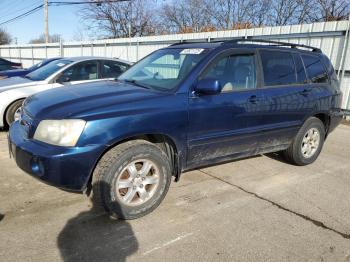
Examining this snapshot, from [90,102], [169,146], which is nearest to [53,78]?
[90,102]

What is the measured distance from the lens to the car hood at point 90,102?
316 cm

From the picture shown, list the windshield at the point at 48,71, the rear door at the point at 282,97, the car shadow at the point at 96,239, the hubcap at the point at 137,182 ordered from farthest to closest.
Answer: the windshield at the point at 48,71 → the rear door at the point at 282,97 → the hubcap at the point at 137,182 → the car shadow at the point at 96,239

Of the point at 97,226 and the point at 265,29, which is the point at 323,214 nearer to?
the point at 97,226

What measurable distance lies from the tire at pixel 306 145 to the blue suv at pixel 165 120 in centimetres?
2

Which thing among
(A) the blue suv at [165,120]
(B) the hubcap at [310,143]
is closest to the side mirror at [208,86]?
(A) the blue suv at [165,120]

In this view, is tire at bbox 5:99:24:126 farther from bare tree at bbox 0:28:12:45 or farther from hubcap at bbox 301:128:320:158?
bare tree at bbox 0:28:12:45

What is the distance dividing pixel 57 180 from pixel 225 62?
2.32m

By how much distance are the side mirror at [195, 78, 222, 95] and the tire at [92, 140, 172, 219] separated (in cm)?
80

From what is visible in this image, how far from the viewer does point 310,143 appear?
5285 millimetres

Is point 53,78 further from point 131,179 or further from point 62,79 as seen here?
point 131,179

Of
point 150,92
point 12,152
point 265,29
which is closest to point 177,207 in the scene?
point 150,92

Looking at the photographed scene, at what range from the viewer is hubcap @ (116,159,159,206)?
10.9 ft

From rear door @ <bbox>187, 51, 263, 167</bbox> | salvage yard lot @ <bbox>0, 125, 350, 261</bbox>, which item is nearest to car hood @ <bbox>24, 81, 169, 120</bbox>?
rear door @ <bbox>187, 51, 263, 167</bbox>

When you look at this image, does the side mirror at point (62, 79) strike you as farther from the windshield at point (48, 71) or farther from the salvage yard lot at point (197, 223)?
the salvage yard lot at point (197, 223)
